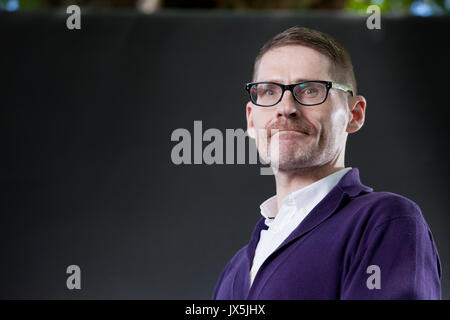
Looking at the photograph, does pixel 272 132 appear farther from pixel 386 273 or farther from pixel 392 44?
pixel 392 44

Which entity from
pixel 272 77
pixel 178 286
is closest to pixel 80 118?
pixel 178 286

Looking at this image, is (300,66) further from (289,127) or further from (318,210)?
(318,210)

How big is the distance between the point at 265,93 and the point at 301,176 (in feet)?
0.43

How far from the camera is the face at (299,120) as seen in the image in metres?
0.71

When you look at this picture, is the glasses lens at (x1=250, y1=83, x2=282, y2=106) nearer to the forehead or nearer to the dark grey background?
the forehead

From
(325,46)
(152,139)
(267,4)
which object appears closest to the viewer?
(325,46)

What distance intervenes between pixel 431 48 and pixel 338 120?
49 cm

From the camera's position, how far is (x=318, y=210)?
686mm

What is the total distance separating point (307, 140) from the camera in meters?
0.71

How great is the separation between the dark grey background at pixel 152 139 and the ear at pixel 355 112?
188mm

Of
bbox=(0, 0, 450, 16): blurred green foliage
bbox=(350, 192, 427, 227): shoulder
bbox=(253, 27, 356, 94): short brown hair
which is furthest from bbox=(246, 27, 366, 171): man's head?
bbox=(0, 0, 450, 16): blurred green foliage

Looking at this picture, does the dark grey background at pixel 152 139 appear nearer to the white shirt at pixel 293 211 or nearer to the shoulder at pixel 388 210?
the white shirt at pixel 293 211

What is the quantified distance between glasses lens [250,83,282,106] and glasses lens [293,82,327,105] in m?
0.03


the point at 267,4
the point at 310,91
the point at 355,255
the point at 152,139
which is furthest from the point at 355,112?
the point at 267,4
